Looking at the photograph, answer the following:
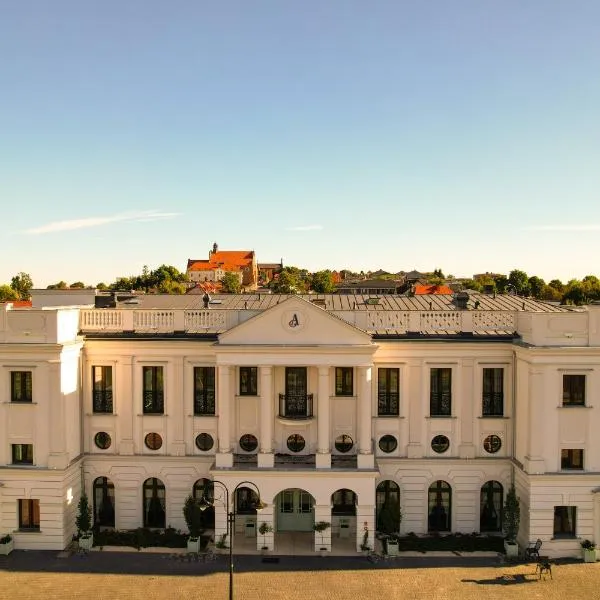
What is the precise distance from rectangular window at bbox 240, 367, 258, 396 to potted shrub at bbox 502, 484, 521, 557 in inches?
519

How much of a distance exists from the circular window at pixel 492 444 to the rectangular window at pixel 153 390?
1620 cm

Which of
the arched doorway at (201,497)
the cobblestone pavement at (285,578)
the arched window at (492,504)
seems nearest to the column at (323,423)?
the cobblestone pavement at (285,578)

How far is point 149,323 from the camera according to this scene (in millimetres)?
29906

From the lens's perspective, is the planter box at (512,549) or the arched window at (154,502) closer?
the planter box at (512,549)

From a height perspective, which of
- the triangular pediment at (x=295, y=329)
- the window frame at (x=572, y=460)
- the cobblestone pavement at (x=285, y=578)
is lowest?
the cobblestone pavement at (x=285, y=578)

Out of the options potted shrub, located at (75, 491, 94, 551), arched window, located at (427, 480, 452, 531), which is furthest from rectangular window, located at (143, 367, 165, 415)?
arched window, located at (427, 480, 452, 531)

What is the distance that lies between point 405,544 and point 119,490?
14.3m

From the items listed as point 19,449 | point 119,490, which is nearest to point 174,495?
point 119,490

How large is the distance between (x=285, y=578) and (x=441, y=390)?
37.3 feet

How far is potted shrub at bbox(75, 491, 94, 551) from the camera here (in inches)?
1097

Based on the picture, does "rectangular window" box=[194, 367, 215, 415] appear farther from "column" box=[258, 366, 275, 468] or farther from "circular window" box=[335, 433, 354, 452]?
"circular window" box=[335, 433, 354, 452]

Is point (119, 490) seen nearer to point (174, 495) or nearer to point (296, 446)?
point (174, 495)

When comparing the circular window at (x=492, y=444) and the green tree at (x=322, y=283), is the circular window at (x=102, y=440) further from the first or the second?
the green tree at (x=322, y=283)

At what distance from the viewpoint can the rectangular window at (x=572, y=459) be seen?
27469 mm
